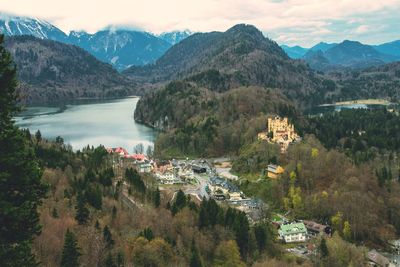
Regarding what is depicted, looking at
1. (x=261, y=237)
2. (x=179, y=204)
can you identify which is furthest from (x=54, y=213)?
(x=261, y=237)

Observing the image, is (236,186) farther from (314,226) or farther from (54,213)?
(54,213)

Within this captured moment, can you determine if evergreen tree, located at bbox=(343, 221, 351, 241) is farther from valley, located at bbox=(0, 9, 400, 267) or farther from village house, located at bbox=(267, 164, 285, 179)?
village house, located at bbox=(267, 164, 285, 179)

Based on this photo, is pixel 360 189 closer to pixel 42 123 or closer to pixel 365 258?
pixel 365 258

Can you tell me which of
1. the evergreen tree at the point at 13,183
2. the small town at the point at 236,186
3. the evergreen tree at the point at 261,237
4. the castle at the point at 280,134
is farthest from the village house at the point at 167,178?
the evergreen tree at the point at 13,183

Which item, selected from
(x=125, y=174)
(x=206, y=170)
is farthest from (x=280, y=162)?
(x=125, y=174)

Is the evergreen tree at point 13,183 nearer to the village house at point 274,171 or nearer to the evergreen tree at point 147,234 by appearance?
the evergreen tree at point 147,234

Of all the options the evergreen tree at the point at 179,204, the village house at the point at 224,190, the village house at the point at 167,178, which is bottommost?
the village house at the point at 224,190
